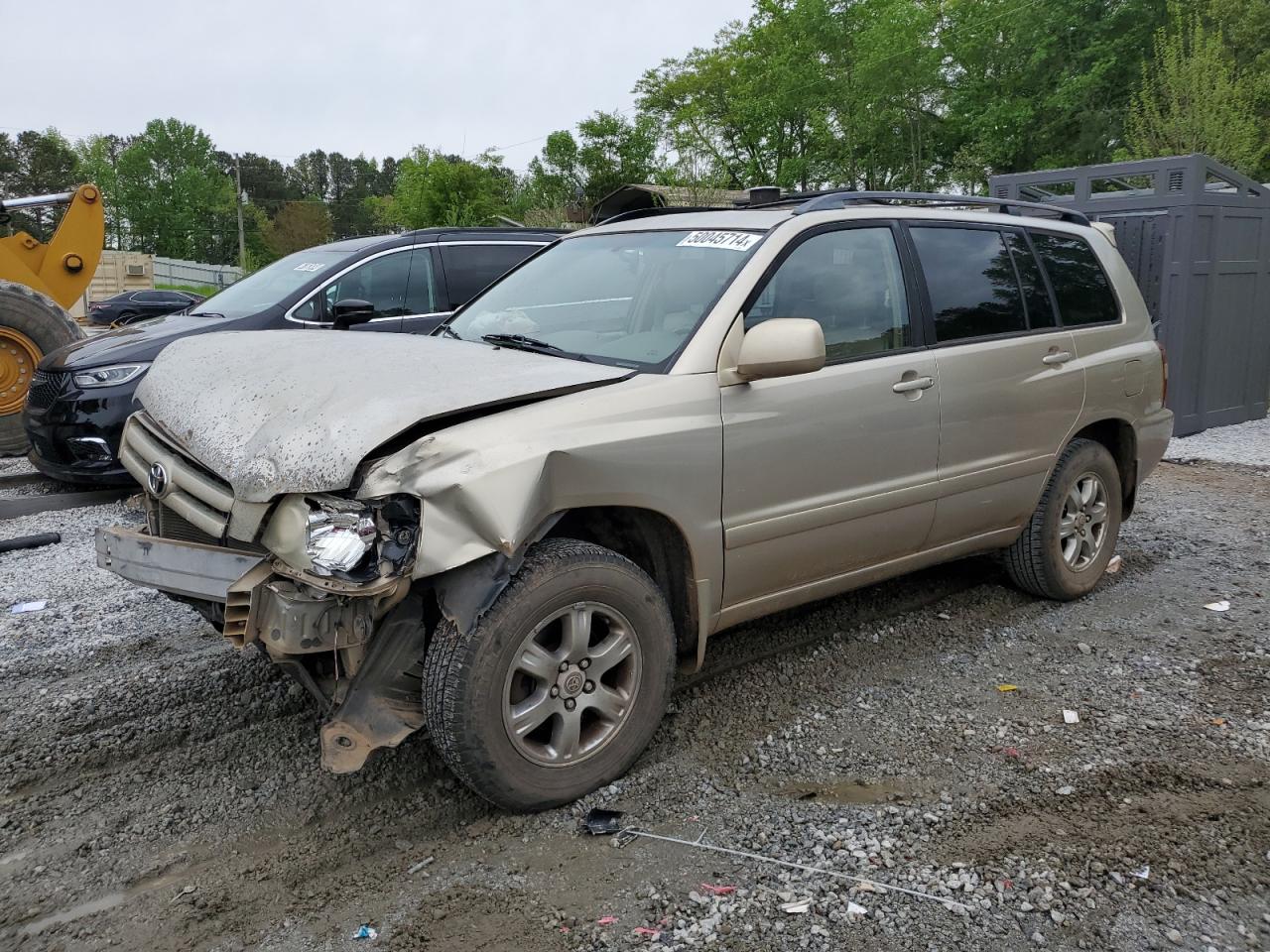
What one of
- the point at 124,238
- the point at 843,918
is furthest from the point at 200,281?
the point at 843,918

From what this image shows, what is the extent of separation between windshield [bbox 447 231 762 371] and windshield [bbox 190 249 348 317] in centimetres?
368

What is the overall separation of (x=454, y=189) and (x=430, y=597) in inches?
1674

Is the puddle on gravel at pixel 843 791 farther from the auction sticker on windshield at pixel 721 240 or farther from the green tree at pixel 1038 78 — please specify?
the green tree at pixel 1038 78

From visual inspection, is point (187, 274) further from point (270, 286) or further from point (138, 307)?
point (270, 286)

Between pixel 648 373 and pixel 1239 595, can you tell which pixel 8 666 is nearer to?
pixel 648 373

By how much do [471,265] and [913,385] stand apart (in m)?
5.04

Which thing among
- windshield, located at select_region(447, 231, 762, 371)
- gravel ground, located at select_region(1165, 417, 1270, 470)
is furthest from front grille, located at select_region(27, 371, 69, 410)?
gravel ground, located at select_region(1165, 417, 1270, 470)

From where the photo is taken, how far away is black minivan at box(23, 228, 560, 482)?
6977 mm

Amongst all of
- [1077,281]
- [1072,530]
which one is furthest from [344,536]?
[1077,281]

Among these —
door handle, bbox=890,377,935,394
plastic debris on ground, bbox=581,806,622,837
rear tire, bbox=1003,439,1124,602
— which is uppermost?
door handle, bbox=890,377,935,394

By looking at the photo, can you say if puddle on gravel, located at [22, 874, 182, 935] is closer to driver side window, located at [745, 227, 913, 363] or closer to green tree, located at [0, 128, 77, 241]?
driver side window, located at [745, 227, 913, 363]

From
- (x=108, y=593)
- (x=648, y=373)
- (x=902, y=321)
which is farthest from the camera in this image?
(x=108, y=593)

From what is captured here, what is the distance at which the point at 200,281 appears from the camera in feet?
200

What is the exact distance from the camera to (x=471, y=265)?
835 cm
